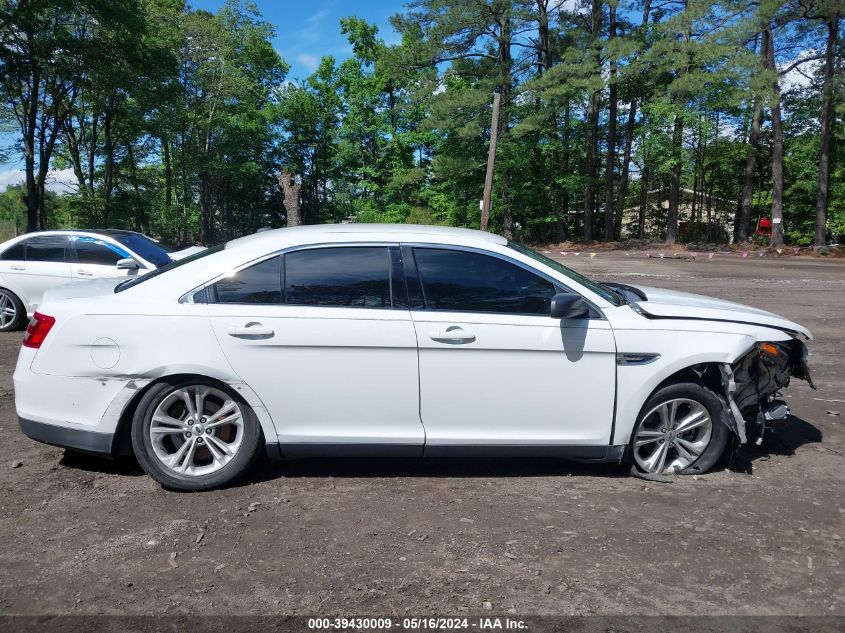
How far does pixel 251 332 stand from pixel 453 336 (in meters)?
1.23

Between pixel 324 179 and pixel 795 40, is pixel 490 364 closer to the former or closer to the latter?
pixel 795 40

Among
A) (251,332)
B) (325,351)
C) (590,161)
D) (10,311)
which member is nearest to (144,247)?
(10,311)

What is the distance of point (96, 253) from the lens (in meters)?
9.16

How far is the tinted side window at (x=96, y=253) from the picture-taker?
9125 millimetres

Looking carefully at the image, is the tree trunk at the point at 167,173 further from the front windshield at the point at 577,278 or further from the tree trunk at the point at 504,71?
the front windshield at the point at 577,278

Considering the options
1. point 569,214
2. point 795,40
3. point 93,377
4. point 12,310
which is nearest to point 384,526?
point 93,377

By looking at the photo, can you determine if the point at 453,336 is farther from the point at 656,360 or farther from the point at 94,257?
the point at 94,257

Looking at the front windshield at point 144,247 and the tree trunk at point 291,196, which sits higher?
the tree trunk at point 291,196

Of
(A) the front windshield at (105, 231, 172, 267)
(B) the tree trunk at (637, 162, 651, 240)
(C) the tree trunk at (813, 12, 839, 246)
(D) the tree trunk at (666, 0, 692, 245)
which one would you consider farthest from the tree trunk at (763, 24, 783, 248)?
(A) the front windshield at (105, 231, 172, 267)

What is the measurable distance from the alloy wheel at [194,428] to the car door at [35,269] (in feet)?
21.3

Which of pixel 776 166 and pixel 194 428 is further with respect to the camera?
pixel 776 166

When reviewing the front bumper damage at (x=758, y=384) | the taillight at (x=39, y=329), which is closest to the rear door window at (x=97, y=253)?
the taillight at (x=39, y=329)

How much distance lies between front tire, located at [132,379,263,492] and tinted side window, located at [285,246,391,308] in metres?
0.78

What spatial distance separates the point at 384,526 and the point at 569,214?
45712 millimetres
